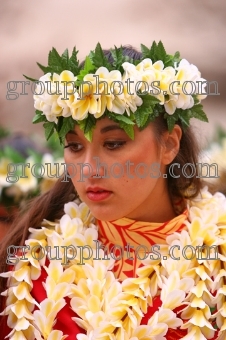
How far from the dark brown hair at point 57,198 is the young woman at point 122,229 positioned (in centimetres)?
1

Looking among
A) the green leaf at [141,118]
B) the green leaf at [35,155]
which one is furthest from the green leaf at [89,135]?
the green leaf at [35,155]

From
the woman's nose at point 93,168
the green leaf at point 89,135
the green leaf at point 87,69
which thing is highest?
the green leaf at point 87,69

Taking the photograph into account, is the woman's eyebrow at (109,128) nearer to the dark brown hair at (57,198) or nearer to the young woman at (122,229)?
the young woman at (122,229)

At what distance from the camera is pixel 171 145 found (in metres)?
1.45

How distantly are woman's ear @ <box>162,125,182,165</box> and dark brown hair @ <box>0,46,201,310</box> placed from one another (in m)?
0.07

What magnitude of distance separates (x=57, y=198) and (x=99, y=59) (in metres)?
0.43

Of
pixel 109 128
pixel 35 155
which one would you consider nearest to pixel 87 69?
pixel 109 128

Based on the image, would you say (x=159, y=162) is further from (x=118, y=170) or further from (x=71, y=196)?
(x=71, y=196)

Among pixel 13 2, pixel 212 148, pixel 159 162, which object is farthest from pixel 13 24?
pixel 159 162

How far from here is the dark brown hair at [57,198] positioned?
4.98ft

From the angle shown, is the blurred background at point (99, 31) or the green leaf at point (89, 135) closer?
the green leaf at point (89, 135)

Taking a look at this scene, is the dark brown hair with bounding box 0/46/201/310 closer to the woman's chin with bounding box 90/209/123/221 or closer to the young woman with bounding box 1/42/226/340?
the young woman with bounding box 1/42/226/340

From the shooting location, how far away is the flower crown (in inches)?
52.0

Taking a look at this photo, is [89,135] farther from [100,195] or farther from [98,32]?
[98,32]
